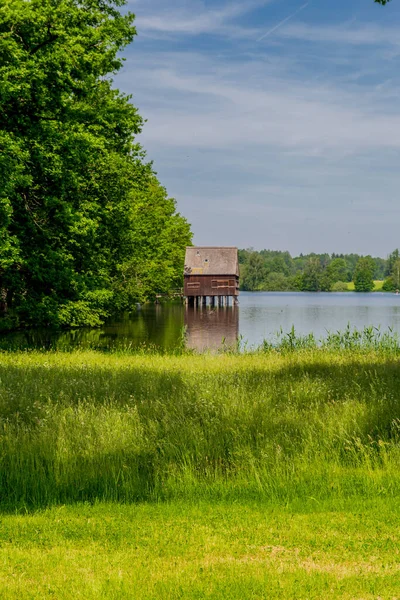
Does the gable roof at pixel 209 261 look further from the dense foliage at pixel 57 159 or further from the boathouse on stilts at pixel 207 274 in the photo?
the dense foliage at pixel 57 159

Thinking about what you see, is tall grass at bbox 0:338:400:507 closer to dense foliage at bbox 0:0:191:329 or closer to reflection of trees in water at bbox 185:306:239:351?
dense foliage at bbox 0:0:191:329

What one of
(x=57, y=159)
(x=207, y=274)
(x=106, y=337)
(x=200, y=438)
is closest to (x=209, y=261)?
(x=207, y=274)

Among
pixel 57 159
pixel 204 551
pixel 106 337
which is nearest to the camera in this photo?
pixel 204 551

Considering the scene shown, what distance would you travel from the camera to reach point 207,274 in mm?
80812

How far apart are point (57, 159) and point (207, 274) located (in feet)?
198

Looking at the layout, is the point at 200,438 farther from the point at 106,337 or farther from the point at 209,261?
the point at 209,261

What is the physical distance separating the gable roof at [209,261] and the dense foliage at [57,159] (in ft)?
167

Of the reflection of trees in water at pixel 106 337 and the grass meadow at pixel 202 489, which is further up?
the grass meadow at pixel 202 489

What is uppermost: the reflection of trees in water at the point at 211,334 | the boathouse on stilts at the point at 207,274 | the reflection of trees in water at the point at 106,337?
the boathouse on stilts at the point at 207,274

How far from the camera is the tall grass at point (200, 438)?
6.88m

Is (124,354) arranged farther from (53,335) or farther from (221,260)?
(221,260)

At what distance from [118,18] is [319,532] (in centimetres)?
2652

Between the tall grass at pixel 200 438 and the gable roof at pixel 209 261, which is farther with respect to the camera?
the gable roof at pixel 209 261

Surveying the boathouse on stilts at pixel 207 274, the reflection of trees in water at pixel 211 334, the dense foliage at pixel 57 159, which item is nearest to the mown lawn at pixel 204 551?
the dense foliage at pixel 57 159
